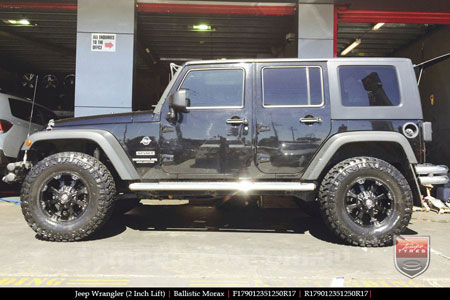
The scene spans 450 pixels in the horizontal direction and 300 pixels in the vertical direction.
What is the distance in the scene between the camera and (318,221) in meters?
4.52

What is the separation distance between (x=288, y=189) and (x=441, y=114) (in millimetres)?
7633

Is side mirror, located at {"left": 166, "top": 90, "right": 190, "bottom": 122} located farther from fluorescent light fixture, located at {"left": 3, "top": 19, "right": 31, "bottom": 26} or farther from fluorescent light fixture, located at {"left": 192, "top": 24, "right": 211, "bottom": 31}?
fluorescent light fixture, located at {"left": 3, "top": 19, "right": 31, "bottom": 26}

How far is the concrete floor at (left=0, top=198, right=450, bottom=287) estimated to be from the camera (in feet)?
7.93

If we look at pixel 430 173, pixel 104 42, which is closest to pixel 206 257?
pixel 430 173

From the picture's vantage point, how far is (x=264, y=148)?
3402mm

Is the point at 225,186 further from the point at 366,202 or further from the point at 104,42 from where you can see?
the point at 104,42

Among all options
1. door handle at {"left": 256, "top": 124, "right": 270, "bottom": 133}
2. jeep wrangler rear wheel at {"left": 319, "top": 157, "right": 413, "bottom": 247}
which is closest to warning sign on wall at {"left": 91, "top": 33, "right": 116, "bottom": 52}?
door handle at {"left": 256, "top": 124, "right": 270, "bottom": 133}

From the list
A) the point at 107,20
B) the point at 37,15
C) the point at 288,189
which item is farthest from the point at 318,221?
the point at 37,15

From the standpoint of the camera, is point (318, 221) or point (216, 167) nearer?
point (216, 167)

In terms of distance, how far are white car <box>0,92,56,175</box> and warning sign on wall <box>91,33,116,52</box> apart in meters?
1.83

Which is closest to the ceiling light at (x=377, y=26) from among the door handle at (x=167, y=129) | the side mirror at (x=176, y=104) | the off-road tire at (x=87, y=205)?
the side mirror at (x=176, y=104)

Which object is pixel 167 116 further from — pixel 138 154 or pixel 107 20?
pixel 107 20

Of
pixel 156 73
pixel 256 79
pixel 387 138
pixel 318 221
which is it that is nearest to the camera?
pixel 387 138

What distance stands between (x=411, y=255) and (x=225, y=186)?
1.90 m
